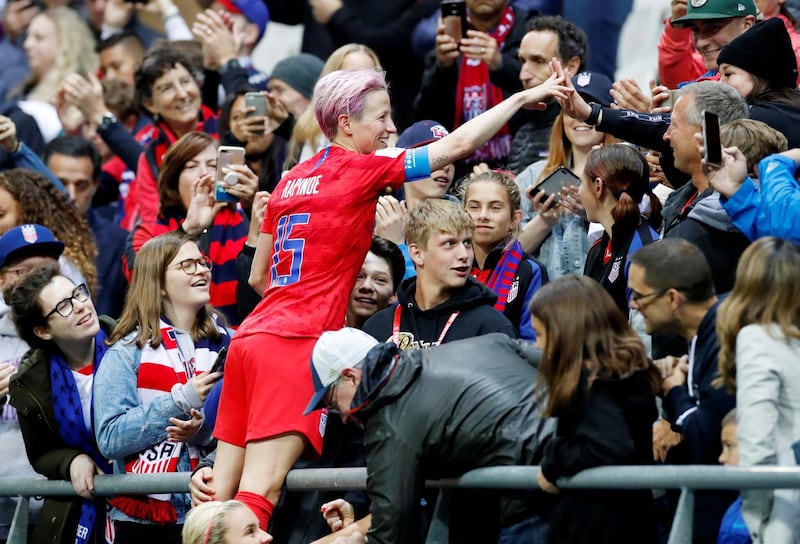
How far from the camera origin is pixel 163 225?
334 inches

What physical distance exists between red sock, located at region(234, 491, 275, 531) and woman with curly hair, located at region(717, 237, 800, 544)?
190 cm

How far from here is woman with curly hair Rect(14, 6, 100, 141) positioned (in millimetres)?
11961

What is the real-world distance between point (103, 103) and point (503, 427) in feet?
21.6

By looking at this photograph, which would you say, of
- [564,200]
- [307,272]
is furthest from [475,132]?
[564,200]

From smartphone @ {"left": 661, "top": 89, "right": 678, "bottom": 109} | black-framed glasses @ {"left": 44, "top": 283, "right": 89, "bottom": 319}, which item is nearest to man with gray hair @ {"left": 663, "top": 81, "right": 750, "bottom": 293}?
smartphone @ {"left": 661, "top": 89, "right": 678, "bottom": 109}

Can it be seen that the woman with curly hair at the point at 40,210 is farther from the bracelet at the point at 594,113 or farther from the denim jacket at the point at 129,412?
the bracelet at the point at 594,113

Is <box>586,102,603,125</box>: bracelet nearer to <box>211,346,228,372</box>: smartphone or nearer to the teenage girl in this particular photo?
the teenage girl

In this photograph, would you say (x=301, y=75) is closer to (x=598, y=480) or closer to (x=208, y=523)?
(x=208, y=523)

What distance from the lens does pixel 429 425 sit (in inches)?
208

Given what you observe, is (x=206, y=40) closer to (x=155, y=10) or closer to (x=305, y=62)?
(x=305, y=62)

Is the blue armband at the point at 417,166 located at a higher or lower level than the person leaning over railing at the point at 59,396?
higher

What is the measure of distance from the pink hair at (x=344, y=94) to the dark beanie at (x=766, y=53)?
172cm

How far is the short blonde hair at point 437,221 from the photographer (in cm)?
643

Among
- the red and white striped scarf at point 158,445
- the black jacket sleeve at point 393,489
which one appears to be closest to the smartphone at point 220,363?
the red and white striped scarf at point 158,445
